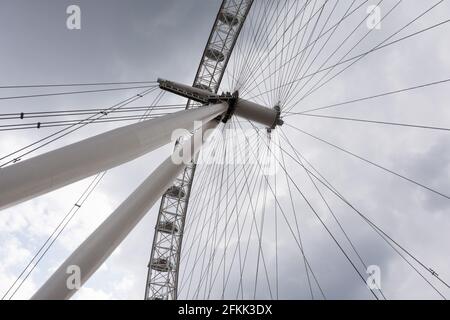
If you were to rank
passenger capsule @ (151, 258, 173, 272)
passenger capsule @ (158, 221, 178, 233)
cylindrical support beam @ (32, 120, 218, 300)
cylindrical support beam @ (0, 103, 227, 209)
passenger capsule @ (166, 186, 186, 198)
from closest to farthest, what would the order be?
cylindrical support beam @ (0, 103, 227, 209), cylindrical support beam @ (32, 120, 218, 300), passenger capsule @ (151, 258, 173, 272), passenger capsule @ (158, 221, 178, 233), passenger capsule @ (166, 186, 186, 198)

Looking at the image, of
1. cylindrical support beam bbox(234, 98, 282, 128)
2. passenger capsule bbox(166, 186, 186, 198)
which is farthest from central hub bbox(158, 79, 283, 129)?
passenger capsule bbox(166, 186, 186, 198)

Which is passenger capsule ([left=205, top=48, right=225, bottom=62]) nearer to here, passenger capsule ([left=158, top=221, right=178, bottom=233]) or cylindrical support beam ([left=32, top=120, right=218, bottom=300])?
passenger capsule ([left=158, top=221, right=178, bottom=233])

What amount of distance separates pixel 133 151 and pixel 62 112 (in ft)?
12.8

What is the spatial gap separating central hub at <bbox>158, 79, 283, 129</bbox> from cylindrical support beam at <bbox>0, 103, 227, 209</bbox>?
5614 mm

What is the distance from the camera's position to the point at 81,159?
5.67 meters

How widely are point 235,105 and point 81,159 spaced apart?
29.7 feet

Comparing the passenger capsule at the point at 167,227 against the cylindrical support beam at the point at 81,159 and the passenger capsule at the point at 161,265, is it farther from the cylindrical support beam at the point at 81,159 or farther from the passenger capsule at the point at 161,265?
the cylindrical support beam at the point at 81,159

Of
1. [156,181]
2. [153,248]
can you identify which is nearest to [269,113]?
[156,181]

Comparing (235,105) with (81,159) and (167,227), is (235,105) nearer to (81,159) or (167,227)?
(81,159)

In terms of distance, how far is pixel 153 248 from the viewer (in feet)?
86.0

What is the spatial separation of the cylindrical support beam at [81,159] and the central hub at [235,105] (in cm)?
561

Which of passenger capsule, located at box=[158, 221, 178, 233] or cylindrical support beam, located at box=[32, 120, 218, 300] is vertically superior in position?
passenger capsule, located at box=[158, 221, 178, 233]

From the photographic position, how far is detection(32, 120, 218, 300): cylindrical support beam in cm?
682
